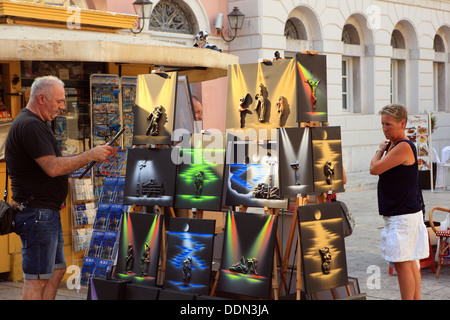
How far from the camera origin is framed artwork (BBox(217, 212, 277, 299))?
15.5 ft

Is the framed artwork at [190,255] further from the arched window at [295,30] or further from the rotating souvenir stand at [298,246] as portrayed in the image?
the arched window at [295,30]

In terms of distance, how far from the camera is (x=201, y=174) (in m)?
5.24

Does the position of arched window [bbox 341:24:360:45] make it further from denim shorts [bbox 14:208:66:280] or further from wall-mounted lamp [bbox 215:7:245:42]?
denim shorts [bbox 14:208:66:280]

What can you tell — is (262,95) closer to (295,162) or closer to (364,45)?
(295,162)

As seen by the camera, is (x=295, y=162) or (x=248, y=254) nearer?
(x=248, y=254)

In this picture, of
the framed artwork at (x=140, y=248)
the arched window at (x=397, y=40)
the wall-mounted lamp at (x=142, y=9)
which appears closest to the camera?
the framed artwork at (x=140, y=248)

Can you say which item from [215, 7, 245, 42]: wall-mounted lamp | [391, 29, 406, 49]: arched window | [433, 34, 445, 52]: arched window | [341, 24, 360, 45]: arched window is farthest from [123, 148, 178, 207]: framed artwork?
[433, 34, 445, 52]: arched window

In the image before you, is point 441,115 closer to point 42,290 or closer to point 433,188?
point 433,188

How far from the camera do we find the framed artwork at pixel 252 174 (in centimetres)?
494

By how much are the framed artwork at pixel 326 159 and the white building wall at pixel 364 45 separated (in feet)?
35.3

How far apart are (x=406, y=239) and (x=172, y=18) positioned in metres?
10.8

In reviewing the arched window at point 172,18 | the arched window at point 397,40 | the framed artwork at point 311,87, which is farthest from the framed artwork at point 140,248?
the arched window at point 397,40

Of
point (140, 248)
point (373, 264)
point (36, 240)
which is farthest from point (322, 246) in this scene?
point (373, 264)
